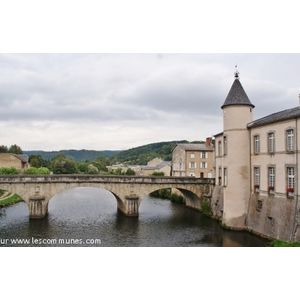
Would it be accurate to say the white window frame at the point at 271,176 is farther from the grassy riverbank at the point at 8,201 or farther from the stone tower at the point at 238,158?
the grassy riverbank at the point at 8,201

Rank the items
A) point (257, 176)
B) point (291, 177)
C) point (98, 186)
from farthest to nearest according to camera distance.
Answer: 1. point (98, 186)
2. point (257, 176)
3. point (291, 177)

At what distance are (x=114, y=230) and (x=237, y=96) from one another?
15022mm

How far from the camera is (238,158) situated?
23672 mm

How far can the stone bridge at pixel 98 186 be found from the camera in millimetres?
28094

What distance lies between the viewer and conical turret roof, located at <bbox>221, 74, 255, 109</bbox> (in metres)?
23.5

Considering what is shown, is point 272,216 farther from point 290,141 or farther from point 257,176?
point 290,141

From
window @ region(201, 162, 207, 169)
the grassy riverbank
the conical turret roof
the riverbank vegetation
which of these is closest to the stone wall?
the riverbank vegetation

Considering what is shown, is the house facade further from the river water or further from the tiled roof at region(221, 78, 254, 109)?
the river water

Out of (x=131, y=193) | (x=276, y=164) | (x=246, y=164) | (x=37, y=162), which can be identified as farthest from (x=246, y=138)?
(x=37, y=162)

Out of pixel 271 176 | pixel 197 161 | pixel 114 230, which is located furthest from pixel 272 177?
pixel 197 161

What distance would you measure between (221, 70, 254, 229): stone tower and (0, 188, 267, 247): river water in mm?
1682

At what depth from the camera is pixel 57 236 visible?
72.8ft

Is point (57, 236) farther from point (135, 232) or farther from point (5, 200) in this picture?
point (5, 200)

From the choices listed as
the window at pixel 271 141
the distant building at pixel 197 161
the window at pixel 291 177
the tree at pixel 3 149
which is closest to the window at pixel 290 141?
the window at pixel 291 177
